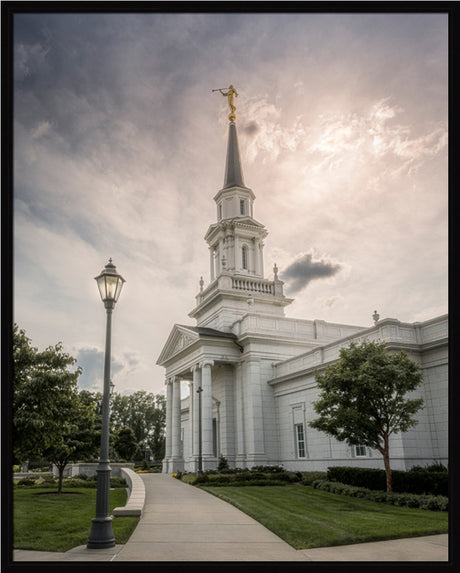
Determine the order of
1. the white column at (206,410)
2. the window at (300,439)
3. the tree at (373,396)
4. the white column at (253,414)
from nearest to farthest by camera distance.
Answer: the tree at (373,396) → the window at (300,439) → the white column at (253,414) → the white column at (206,410)

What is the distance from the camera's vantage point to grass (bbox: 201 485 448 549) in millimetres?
10547

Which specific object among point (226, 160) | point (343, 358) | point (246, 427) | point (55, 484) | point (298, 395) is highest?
point (226, 160)

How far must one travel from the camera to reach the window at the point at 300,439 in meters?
30.3

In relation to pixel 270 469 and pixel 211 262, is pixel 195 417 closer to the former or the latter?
pixel 270 469

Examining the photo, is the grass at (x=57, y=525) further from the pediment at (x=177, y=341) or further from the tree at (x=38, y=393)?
the pediment at (x=177, y=341)

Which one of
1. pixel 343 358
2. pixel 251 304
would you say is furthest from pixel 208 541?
pixel 251 304

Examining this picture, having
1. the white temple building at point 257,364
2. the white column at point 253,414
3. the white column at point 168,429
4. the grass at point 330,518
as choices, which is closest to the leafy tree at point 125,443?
the white temple building at point 257,364

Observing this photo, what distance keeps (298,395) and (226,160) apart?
26.8 m

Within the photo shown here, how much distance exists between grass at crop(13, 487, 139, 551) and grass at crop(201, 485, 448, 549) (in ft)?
12.6

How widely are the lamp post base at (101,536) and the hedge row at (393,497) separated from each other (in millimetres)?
10726

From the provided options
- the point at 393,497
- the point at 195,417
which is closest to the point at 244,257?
the point at 195,417

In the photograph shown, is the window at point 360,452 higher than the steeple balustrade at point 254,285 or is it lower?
lower

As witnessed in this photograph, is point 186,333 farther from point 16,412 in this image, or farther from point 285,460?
point 16,412

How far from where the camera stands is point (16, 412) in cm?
1378
